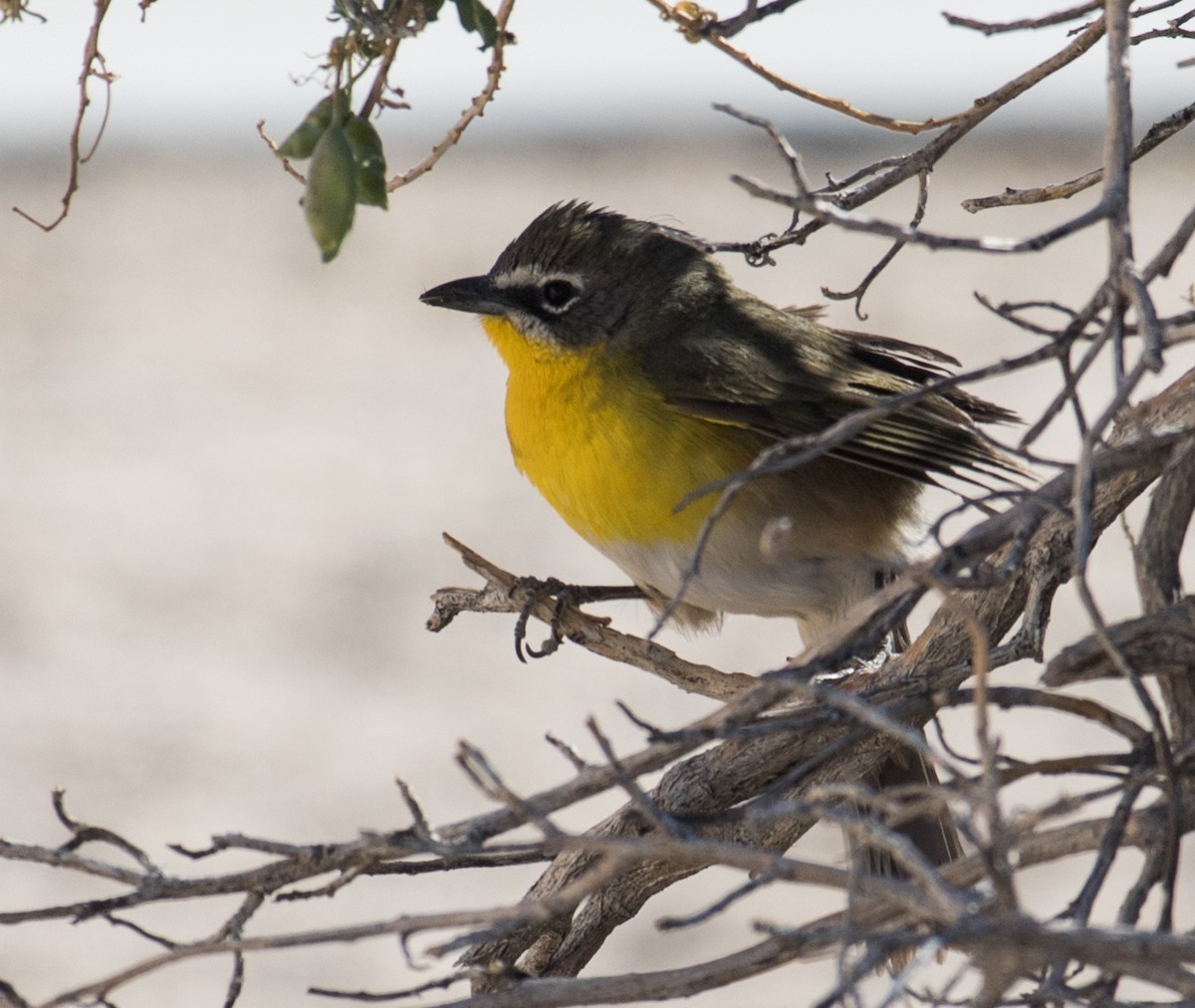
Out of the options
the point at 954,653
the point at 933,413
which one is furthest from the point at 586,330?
the point at 954,653

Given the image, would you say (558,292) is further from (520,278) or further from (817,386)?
(817,386)

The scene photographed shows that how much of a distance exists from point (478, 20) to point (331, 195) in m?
0.37

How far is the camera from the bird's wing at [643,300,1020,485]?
12.6 ft

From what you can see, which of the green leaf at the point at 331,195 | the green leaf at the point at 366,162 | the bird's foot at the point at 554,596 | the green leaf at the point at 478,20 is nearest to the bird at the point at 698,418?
the bird's foot at the point at 554,596

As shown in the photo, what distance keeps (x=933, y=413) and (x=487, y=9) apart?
55.3 inches

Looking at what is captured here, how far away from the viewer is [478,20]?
2.49 m

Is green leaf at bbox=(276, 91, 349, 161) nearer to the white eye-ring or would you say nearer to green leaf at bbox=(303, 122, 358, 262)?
green leaf at bbox=(303, 122, 358, 262)

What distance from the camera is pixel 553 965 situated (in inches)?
127

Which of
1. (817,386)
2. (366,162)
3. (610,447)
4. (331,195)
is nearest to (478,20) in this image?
(366,162)

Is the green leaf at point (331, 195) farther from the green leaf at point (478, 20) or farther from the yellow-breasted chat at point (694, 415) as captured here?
the yellow-breasted chat at point (694, 415)

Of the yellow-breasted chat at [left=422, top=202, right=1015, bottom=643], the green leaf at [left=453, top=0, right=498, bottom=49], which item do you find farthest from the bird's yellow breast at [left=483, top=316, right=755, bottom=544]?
the green leaf at [left=453, top=0, right=498, bottom=49]

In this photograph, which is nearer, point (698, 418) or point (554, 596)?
point (698, 418)

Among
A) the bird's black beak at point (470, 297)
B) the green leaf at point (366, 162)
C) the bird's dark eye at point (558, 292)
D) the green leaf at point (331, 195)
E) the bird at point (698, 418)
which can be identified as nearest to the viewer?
the green leaf at point (331, 195)

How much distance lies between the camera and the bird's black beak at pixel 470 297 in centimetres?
435
